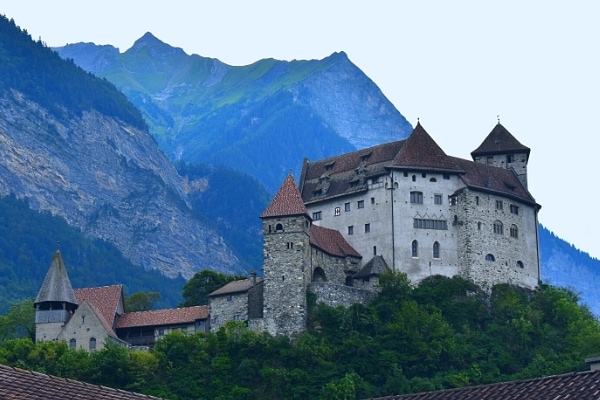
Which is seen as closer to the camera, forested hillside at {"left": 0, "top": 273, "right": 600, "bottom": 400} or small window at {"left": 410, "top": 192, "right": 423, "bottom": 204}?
forested hillside at {"left": 0, "top": 273, "right": 600, "bottom": 400}

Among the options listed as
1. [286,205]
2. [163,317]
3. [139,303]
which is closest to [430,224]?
[286,205]

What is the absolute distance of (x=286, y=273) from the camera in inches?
4181

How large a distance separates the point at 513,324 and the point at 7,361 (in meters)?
39.7

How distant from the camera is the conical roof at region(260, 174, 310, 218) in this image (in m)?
108

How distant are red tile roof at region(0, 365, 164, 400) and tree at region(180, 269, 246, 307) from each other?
90521 millimetres

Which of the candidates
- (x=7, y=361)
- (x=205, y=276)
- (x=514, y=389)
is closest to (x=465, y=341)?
(x=205, y=276)

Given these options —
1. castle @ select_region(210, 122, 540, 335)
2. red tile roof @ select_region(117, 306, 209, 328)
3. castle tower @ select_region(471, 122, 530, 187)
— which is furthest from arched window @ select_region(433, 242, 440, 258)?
red tile roof @ select_region(117, 306, 209, 328)

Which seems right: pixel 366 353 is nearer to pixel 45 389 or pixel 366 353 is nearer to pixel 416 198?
pixel 416 198

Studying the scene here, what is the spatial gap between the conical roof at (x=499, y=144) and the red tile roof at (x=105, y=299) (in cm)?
3498

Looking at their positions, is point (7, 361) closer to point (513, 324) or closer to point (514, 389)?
point (513, 324)

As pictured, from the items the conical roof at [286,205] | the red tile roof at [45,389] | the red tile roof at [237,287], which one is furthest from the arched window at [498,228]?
the red tile roof at [45,389]

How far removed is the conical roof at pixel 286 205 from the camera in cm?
10800

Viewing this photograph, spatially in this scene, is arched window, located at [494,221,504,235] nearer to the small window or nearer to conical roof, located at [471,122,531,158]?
the small window

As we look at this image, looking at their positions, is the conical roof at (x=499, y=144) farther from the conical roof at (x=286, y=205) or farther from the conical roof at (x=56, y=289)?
the conical roof at (x=56, y=289)
